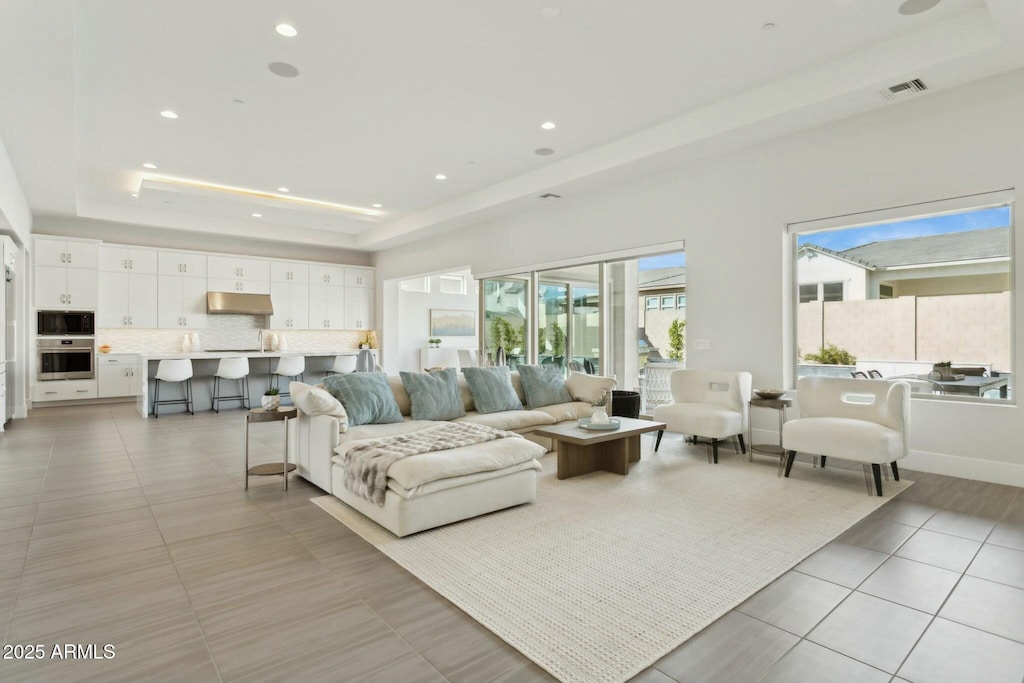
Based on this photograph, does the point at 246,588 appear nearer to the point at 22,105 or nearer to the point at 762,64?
the point at 22,105

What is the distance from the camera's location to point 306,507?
361 cm

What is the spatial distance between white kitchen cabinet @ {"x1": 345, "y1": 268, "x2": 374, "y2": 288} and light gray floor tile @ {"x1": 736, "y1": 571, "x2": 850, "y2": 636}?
34.5ft

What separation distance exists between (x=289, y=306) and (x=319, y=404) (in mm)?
7619

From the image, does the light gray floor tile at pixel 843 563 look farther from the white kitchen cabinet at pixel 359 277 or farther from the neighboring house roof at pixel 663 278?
the white kitchen cabinet at pixel 359 277

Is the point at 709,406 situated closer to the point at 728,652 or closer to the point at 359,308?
the point at 728,652

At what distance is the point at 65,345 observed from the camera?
8484 mm

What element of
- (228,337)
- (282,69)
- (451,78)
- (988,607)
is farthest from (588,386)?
(228,337)

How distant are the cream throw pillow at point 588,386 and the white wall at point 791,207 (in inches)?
43.3

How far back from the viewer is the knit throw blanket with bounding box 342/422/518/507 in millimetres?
3145

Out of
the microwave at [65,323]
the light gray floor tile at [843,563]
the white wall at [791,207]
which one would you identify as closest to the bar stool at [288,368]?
the microwave at [65,323]

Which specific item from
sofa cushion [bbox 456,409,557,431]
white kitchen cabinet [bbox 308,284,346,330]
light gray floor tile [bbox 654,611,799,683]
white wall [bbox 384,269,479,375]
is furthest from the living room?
white wall [bbox 384,269,479,375]

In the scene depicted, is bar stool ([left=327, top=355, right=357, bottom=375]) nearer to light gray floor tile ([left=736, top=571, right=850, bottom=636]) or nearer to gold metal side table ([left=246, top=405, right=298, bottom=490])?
gold metal side table ([left=246, top=405, right=298, bottom=490])

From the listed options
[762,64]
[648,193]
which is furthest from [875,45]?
[648,193]

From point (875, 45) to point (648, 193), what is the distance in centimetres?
263
